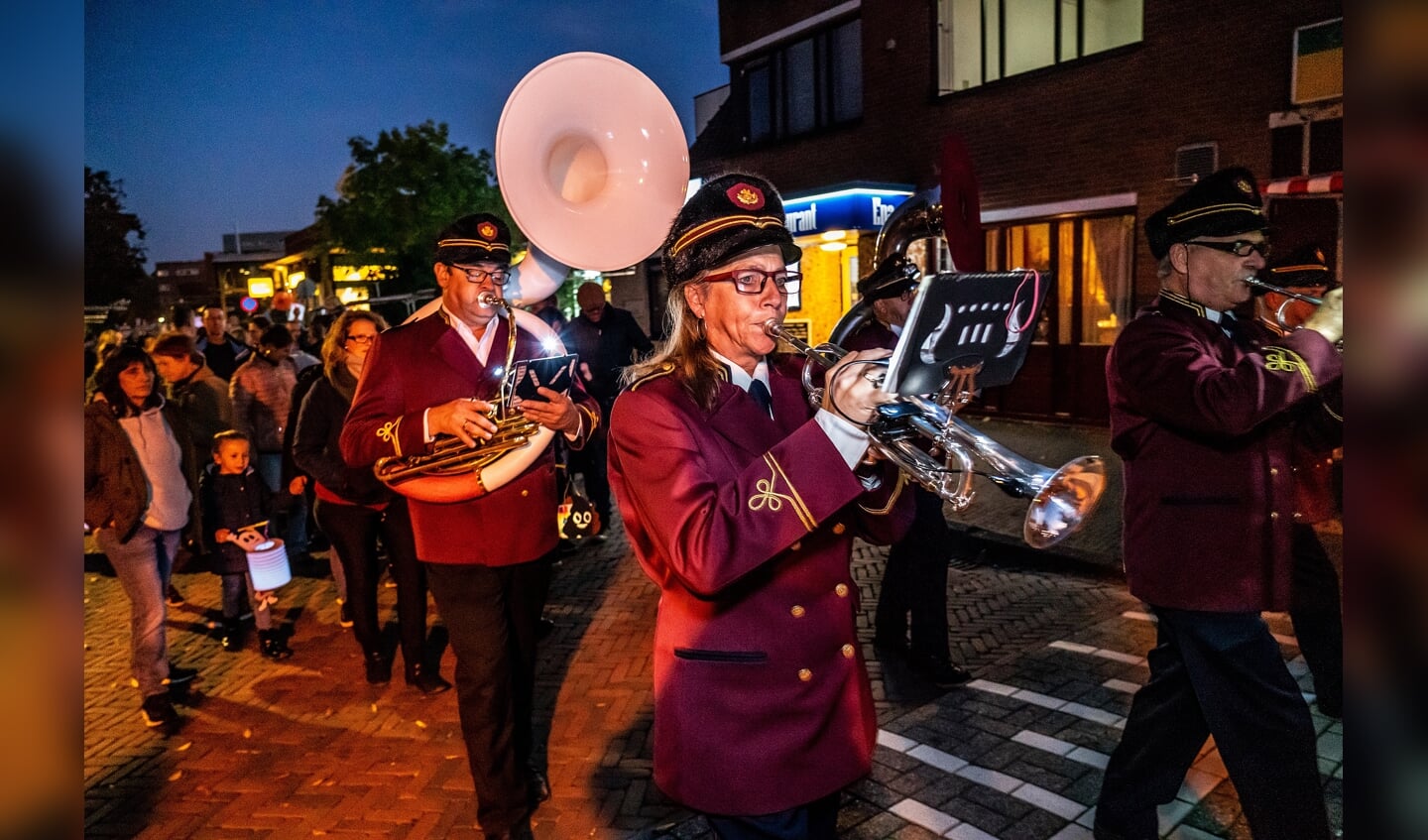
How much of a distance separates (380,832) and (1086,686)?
357cm

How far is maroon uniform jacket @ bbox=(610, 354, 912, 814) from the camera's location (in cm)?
198

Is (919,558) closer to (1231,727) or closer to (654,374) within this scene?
(1231,727)

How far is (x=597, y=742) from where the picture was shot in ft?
14.7

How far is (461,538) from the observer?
3539 millimetres

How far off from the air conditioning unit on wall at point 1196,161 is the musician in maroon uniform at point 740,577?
426 inches

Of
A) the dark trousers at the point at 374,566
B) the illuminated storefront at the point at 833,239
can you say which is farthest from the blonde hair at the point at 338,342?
the illuminated storefront at the point at 833,239

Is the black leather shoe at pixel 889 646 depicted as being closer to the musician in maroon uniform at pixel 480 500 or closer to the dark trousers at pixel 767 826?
the musician in maroon uniform at pixel 480 500

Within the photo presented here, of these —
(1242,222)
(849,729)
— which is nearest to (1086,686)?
(1242,222)

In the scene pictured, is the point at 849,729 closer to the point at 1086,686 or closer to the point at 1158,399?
the point at 1158,399

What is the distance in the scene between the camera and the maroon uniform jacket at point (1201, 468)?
2.75 m

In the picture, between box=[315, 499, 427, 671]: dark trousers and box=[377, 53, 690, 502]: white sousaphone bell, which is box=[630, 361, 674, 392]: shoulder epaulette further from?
box=[315, 499, 427, 671]: dark trousers

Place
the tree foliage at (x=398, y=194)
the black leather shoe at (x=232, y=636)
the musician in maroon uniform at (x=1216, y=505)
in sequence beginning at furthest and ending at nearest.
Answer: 1. the tree foliage at (x=398, y=194)
2. the black leather shoe at (x=232, y=636)
3. the musician in maroon uniform at (x=1216, y=505)

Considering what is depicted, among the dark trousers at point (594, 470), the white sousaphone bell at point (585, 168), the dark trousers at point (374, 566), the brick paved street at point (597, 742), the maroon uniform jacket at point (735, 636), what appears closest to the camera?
the maroon uniform jacket at point (735, 636)

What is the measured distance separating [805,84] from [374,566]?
14968 mm
